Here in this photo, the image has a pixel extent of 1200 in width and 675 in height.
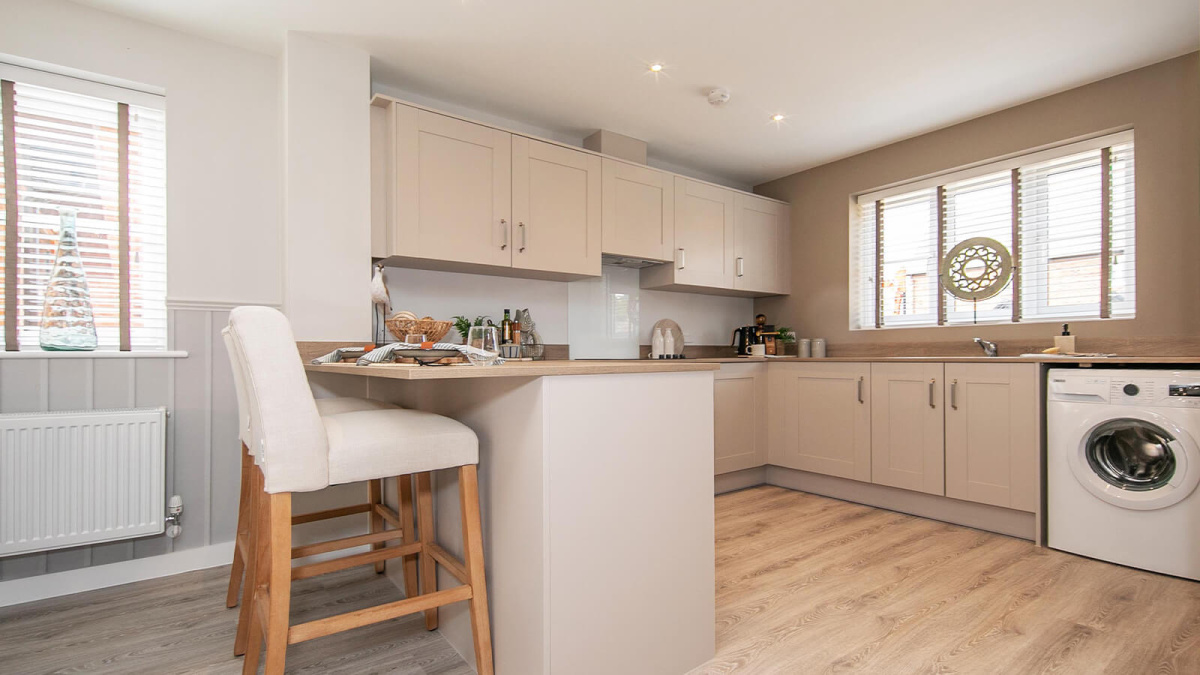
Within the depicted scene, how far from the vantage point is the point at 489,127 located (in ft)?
10.1

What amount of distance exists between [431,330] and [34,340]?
1.72 m

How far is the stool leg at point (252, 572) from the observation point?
1613 mm

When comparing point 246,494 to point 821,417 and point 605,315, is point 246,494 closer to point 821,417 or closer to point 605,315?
point 605,315

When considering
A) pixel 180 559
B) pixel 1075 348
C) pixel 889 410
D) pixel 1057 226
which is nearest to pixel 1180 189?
pixel 1057 226

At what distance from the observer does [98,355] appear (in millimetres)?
2340

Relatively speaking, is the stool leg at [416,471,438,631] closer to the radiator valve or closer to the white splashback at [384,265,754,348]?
the radiator valve

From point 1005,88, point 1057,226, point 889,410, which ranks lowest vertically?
point 889,410

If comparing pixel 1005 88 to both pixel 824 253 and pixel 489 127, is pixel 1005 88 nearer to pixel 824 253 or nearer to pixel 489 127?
pixel 824 253

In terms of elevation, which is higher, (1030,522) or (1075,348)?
(1075,348)

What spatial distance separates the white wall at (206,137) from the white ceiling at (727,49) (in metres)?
0.12

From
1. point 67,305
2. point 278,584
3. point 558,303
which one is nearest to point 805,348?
point 558,303

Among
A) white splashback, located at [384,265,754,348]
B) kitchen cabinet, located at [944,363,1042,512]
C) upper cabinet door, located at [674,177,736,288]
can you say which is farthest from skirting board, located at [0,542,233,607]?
kitchen cabinet, located at [944,363,1042,512]

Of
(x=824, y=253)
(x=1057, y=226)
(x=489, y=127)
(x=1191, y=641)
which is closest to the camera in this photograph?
(x=1191, y=641)

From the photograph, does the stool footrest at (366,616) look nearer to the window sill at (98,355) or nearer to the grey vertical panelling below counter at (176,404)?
the grey vertical panelling below counter at (176,404)
